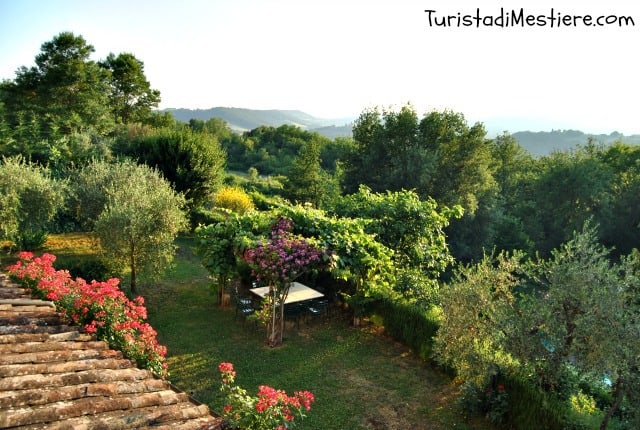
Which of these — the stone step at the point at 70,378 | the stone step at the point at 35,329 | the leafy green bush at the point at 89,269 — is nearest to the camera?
the stone step at the point at 70,378

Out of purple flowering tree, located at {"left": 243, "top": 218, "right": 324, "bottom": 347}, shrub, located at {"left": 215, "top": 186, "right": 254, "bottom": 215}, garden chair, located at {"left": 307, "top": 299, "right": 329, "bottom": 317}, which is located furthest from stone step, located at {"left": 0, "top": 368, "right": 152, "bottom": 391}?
shrub, located at {"left": 215, "top": 186, "right": 254, "bottom": 215}

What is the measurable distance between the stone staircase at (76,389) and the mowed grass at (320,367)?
4003 millimetres

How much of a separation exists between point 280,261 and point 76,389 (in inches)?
258

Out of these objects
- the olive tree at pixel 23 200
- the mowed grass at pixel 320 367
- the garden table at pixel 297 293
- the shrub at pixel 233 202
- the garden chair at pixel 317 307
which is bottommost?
the mowed grass at pixel 320 367

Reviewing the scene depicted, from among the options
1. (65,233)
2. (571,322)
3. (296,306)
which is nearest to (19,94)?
(65,233)

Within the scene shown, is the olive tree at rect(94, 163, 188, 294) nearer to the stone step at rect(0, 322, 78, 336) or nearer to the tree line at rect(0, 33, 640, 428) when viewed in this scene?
the tree line at rect(0, 33, 640, 428)


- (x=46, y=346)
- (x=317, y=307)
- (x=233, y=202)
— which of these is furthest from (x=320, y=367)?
(x=233, y=202)

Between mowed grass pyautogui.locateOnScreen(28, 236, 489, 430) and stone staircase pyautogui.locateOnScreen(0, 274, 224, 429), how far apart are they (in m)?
4.00

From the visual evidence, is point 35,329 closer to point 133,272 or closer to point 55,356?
point 55,356

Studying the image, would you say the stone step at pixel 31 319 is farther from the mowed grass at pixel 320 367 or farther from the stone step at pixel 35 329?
the mowed grass at pixel 320 367

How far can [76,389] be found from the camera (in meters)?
4.78

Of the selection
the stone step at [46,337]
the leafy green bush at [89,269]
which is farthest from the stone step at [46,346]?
the leafy green bush at [89,269]

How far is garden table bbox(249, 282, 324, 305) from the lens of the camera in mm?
13591

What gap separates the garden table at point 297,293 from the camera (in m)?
13.6
